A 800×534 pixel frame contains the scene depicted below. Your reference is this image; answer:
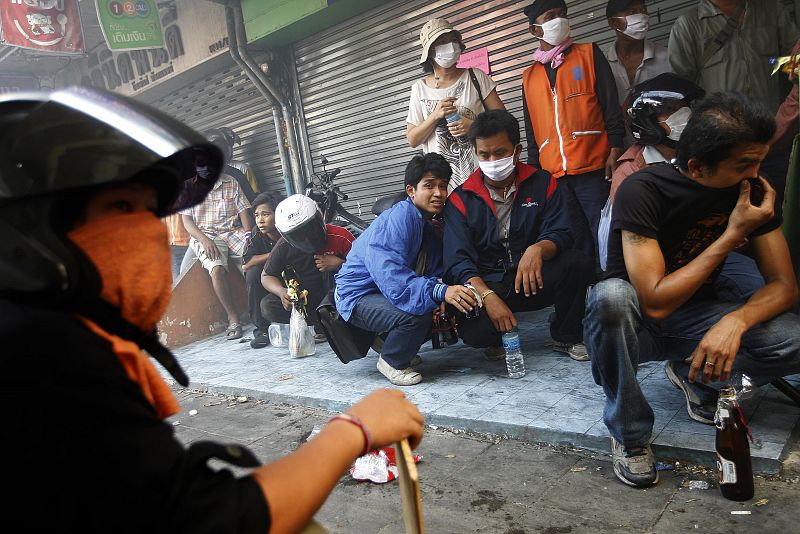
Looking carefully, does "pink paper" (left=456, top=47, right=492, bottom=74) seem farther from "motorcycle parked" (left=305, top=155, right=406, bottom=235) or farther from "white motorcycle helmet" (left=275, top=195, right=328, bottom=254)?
"white motorcycle helmet" (left=275, top=195, right=328, bottom=254)

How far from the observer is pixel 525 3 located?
6.11 m

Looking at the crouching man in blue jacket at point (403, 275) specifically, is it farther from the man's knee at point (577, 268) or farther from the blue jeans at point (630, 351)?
the blue jeans at point (630, 351)

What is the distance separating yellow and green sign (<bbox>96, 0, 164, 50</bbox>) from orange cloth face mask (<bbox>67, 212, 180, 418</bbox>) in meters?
8.42

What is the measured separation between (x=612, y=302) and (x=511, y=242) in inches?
73.4

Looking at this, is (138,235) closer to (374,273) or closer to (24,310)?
(24,310)

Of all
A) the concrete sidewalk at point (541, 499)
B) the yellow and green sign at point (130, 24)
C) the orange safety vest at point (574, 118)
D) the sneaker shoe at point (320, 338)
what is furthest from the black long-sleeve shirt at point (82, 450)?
the yellow and green sign at point (130, 24)

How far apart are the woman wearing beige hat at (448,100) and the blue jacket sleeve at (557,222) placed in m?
0.93

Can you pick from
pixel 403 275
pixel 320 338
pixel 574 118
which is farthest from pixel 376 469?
pixel 320 338

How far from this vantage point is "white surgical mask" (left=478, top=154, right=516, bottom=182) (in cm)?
434

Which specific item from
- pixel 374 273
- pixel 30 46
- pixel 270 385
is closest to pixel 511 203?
pixel 374 273

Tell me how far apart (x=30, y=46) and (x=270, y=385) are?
6708 mm

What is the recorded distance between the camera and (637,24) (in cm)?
455

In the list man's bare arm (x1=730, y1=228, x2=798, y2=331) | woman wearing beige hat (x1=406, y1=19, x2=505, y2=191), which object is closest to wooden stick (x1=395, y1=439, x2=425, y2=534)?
man's bare arm (x1=730, y1=228, x2=798, y2=331)

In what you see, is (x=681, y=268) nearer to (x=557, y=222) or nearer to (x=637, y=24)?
(x=557, y=222)
